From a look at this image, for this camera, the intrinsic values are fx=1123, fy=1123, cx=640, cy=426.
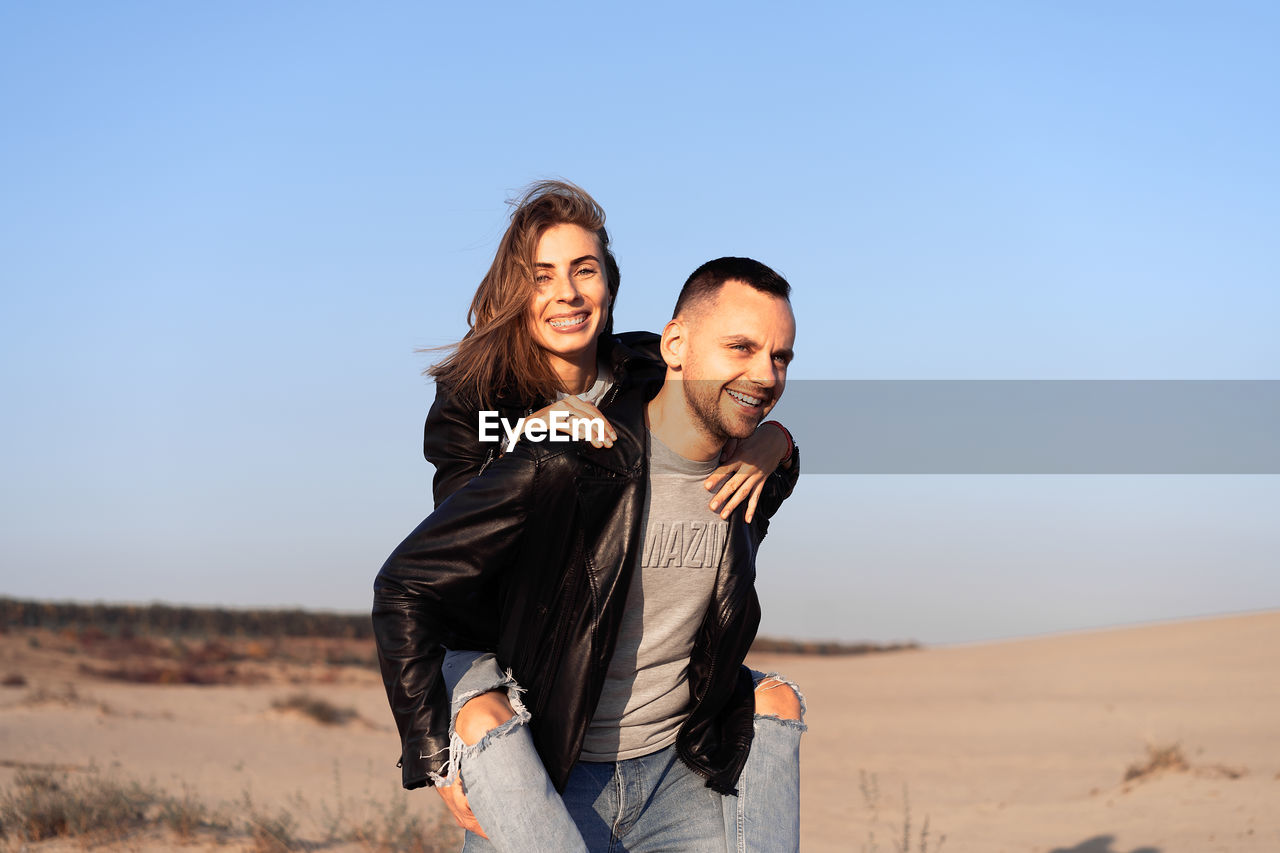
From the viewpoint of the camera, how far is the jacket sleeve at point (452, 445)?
4148 mm

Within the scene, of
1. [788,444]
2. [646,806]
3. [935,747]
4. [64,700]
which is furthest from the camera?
[935,747]

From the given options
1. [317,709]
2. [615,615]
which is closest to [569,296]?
[615,615]

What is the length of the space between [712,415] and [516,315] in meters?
1.49

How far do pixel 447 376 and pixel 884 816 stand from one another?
9.00m

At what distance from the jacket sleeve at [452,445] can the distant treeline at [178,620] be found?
1054 inches

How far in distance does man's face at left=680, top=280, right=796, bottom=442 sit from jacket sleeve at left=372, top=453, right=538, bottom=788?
60cm

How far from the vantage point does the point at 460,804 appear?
3.08 meters

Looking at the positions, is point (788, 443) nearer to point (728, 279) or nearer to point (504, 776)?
point (728, 279)

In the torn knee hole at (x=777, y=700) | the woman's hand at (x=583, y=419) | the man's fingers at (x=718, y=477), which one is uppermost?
the woman's hand at (x=583, y=419)

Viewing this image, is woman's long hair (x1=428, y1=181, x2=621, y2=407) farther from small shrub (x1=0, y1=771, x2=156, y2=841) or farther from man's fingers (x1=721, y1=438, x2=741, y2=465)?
small shrub (x1=0, y1=771, x2=156, y2=841)

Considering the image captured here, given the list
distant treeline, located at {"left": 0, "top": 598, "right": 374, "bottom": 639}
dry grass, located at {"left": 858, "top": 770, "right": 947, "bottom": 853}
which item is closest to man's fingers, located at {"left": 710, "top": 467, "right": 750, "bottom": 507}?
dry grass, located at {"left": 858, "top": 770, "right": 947, "bottom": 853}

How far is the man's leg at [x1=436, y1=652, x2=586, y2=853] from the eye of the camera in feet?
9.66

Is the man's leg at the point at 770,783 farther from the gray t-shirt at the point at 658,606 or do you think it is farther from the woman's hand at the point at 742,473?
the woman's hand at the point at 742,473

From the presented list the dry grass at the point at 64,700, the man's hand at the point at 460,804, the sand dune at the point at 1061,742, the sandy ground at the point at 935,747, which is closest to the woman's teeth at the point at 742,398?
the man's hand at the point at 460,804
